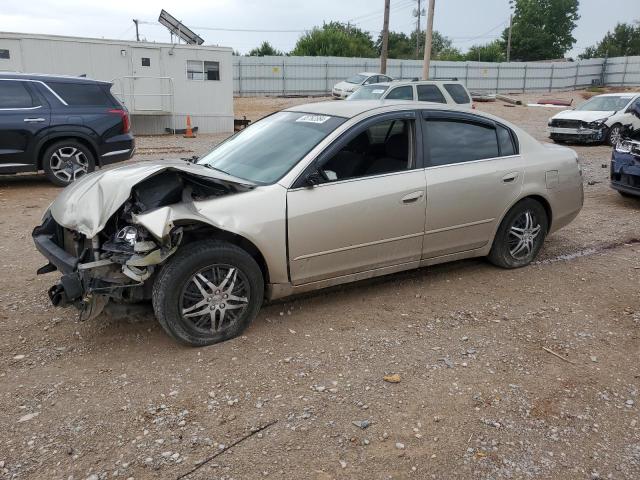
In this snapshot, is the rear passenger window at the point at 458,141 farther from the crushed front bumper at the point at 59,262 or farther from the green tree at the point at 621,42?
the green tree at the point at 621,42

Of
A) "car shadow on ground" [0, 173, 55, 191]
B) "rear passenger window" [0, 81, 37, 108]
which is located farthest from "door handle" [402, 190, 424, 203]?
"car shadow on ground" [0, 173, 55, 191]

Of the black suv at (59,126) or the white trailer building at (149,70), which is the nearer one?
the black suv at (59,126)

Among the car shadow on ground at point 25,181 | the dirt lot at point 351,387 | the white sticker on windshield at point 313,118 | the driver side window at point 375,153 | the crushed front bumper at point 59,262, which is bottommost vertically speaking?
the dirt lot at point 351,387

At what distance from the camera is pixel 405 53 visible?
72625 millimetres

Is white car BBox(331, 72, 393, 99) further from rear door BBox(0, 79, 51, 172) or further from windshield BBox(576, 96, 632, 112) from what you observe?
rear door BBox(0, 79, 51, 172)

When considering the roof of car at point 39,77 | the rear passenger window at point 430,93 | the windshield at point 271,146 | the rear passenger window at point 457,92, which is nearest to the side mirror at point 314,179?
the windshield at point 271,146

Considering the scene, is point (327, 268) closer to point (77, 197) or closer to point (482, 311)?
point (482, 311)

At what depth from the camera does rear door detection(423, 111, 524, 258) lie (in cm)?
461

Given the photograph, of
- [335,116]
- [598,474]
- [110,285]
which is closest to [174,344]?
[110,285]

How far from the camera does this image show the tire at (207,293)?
11.6 feet

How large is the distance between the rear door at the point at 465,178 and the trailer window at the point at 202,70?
14.9 metres

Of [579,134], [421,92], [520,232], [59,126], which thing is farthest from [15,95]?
[579,134]

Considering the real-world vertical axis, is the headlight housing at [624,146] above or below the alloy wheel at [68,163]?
above

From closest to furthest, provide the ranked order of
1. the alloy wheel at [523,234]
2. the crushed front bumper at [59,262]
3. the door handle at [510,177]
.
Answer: the crushed front bumper at [59,262], the door handle at [510,177], the alloy wheel at [523,234]
